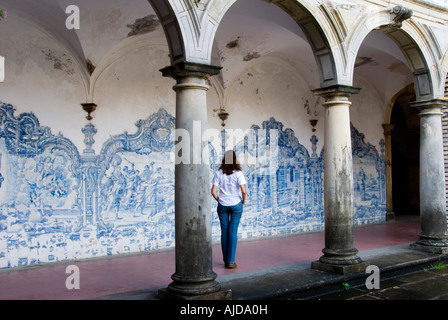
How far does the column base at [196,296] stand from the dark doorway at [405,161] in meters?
11.8

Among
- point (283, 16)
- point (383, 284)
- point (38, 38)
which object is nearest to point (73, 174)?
point (38, 38)

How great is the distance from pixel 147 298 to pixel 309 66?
737 centimetres

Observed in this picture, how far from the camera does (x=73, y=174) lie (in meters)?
7.61

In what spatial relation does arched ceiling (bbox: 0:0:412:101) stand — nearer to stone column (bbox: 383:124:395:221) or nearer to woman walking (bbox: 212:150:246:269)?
woman walking (bbox: 212:150:246:269)

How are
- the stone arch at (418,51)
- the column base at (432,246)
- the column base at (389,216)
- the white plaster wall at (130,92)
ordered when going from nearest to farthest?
1. the stone arch at (418,51)
2. the column base at (432,246)
3. the white plaster wall at (130,92)
4. the column base at (389,216)

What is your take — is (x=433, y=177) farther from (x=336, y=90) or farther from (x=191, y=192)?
(x=191, y=192)

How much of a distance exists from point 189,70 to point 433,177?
531cm

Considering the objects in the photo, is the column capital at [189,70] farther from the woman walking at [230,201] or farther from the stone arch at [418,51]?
the stone arch at [418,51]

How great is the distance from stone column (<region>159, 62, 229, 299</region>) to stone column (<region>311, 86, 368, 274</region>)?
2.25 m

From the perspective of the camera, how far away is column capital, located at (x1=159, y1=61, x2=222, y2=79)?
483 cm

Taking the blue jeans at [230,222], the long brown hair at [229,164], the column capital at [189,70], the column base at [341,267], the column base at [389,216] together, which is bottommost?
the column base at [341,267]

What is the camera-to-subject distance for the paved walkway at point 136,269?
18.3ft

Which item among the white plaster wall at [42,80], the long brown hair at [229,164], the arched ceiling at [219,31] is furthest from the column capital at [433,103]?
the white plaster wall at [42,80]

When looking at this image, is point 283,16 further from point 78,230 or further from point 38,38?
point 78,230
